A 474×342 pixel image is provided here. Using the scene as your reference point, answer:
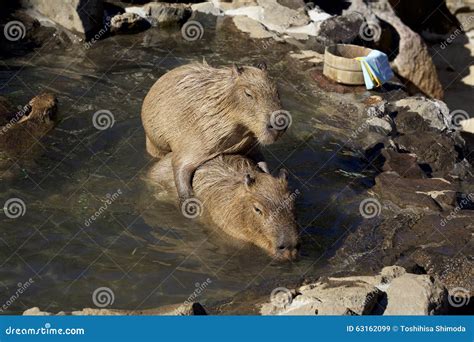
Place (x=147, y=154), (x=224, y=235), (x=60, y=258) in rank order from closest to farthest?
(x=60, y=258)
(x=224, y=235)
(x=147, y=154)

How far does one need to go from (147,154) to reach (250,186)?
1.92 meters

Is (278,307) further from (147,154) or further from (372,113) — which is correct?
(372,113)

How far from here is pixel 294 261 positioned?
6.55 m

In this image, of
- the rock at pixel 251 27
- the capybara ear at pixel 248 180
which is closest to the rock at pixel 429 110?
the rock at pixel 251 27

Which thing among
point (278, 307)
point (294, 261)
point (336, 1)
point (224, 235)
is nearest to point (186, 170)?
point (224, 235)

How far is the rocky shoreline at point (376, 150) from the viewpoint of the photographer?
5461 millimetres

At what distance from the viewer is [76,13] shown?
36.9 ft
